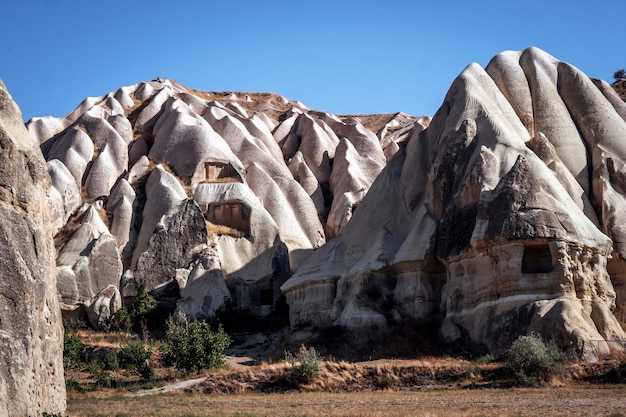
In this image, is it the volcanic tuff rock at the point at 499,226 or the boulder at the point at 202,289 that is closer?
the volcanic tuff rock at the point at 499,226

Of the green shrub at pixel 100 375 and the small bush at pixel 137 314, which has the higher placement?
the small bush at pixel 137 314

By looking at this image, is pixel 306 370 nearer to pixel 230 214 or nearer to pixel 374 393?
pixel 374 393

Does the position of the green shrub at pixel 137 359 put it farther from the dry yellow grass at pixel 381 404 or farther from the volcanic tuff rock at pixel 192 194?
the volcanic tuff rock at pixel 192 194

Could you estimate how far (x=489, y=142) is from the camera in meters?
32.6

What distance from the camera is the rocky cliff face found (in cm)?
1354

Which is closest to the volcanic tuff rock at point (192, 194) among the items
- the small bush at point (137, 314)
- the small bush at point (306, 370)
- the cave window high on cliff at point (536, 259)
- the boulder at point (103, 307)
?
the boulder at point (103, 307)

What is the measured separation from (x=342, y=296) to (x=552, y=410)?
656 inches

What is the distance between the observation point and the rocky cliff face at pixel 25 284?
13.5 metres

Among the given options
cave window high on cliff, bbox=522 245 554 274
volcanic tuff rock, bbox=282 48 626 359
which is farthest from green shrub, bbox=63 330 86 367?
cave window high on cliff, bbox=522 245 554 274

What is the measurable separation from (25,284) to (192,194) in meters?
33.1

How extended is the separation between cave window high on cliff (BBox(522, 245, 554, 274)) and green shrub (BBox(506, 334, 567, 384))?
14.3 ft

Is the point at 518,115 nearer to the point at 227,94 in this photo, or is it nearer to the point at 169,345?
the point at 169,345

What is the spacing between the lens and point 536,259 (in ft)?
91.1

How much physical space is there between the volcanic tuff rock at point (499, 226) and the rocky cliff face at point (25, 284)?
15048 mm
